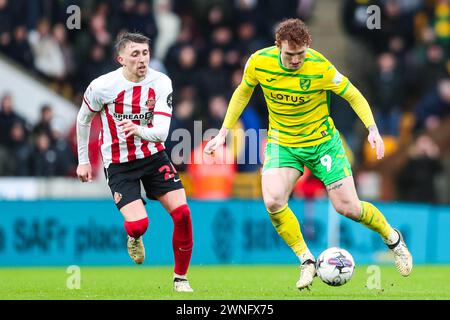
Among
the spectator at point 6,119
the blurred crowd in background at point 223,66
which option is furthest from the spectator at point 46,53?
the spectator at point 6,119

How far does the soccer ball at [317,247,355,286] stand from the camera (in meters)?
10.5

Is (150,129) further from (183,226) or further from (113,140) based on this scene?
(183,226)

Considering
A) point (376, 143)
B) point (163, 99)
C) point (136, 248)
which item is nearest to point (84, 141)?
point (163, 99)

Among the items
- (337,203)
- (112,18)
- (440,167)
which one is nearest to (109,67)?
(112,18)

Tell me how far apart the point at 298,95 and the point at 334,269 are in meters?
1.59

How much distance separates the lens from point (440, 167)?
61.1ft

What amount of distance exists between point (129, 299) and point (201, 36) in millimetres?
10481

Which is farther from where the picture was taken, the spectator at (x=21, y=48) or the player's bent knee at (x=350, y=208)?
the spectator at (x=21, y=48)

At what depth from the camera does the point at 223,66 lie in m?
19.1

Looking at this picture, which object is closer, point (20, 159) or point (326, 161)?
point (326, 161)

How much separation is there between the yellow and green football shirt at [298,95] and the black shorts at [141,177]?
2.32 feet

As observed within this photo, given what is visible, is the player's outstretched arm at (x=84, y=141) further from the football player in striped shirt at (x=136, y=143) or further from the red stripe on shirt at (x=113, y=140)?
the red stripe on shirt at (x=113, y=140)

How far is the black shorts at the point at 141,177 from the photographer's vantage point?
35.5 feet

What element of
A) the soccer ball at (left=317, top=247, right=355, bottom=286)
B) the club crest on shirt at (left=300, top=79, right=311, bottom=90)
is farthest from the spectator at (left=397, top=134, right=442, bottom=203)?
the soccer ball at (left=317, top=247, right=355, bottom=286)
